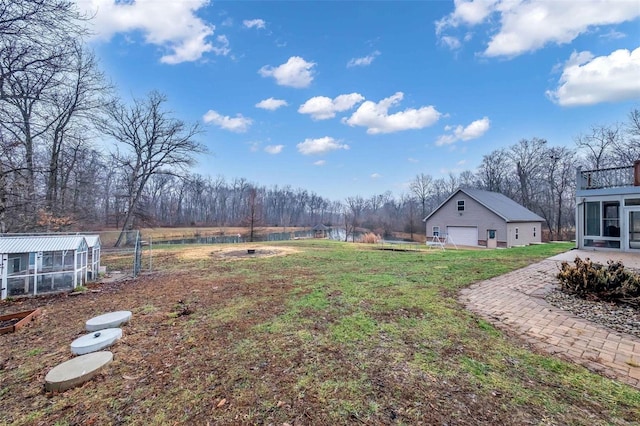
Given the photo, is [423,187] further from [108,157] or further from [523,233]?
[108,157]

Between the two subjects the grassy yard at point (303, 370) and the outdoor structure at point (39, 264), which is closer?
the grassy yard at point (303, 370)

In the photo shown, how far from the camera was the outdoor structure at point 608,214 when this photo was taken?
10.1m

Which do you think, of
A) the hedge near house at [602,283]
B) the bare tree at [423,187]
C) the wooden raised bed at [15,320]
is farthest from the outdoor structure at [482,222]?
the wooden raised bed at [15,320]

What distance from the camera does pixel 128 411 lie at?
216cm

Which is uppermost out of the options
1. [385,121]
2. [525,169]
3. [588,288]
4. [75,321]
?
[385,121]

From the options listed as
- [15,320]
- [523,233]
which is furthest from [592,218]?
[15,320]

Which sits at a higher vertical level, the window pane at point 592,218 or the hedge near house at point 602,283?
the window pane at point 592,218

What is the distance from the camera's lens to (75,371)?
2.66 m

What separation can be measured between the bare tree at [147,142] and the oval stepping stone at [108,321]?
18.8m

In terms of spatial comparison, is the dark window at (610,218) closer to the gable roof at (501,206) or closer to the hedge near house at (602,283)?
the hedge near house at (602,283)

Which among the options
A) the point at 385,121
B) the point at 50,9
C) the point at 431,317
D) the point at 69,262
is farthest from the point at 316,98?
the point at 431,317

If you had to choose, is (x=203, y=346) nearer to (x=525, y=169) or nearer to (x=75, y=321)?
(x=75, y=321)

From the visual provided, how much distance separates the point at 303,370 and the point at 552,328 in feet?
12.0

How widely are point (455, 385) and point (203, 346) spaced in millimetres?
2844
